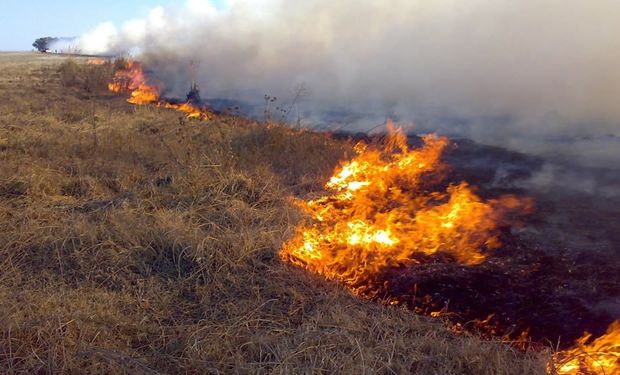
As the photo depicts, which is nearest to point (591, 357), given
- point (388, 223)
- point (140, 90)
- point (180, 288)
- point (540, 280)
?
point (540, 280)

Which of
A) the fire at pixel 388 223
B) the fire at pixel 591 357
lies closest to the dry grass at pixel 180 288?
the fire at pixel 591 357

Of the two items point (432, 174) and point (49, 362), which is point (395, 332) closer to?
point (49, 362)

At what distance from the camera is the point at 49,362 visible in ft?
9.82

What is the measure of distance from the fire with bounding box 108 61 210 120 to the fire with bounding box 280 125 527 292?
5.16 meters

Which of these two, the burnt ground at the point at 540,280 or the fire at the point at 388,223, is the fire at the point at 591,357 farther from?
the fire at the point at 388,223

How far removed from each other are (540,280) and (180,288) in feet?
8.94

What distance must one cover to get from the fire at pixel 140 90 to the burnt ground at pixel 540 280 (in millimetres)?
7268

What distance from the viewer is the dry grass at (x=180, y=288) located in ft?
10.2

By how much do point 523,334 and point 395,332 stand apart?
2.89 feet

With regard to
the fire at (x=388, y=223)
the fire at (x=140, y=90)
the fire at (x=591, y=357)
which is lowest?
the fire at (x=591, y=357)

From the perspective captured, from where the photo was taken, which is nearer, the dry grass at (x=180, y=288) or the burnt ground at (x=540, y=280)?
the dry grass at (x=180, y=288)

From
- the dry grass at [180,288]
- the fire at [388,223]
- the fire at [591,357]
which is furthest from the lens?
the fire at [388,223]

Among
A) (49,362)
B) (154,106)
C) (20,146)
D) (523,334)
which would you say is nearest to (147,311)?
(49,362)

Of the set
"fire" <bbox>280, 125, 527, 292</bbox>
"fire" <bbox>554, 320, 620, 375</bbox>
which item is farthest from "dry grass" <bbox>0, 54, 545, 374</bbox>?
"fire" <bbox>280, 125, 527, 292</bbox>
